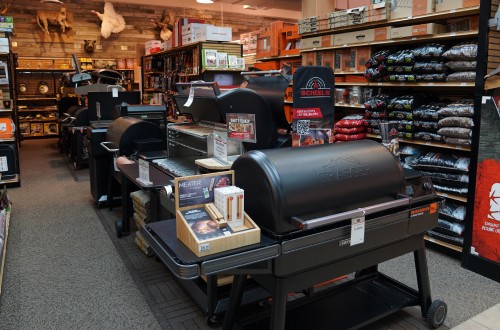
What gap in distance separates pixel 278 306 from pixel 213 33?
5767 mm

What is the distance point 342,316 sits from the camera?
8.02ft

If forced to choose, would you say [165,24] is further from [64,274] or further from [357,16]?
[64,274]

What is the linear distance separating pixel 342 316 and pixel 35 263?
2592 millimetres

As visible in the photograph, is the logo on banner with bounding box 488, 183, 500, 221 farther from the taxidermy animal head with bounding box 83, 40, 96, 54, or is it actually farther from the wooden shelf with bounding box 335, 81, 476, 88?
the taxidermy animal head with bounding box 83, 40, 96, 54

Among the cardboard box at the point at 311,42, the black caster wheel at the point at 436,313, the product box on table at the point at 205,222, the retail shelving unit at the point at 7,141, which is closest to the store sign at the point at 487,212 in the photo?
the black caster wheel at the point at 436,313

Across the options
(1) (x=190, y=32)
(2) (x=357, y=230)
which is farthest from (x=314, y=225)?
(1) (x=190, y=32)

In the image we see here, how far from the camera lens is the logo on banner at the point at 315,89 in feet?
8.01

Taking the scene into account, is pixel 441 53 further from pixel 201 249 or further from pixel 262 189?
pixel 201 249

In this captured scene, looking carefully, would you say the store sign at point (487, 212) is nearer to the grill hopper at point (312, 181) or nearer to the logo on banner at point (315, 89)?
the grill hopper at point (312, 181)

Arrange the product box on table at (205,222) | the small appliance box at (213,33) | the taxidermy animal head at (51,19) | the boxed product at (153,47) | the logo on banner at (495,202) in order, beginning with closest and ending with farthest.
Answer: the product box on table at (205,222) → the logo on banner at (495,202) → the small appliance box at (213,33) → the boxed product at (153,47) → the taxidermy animal head at (51,19)

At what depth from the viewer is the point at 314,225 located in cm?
180

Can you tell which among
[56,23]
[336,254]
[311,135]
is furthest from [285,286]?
[56,23]

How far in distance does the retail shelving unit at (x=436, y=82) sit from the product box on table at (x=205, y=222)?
Answer: 2.36 m

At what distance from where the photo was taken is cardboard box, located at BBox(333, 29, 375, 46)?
431cm
